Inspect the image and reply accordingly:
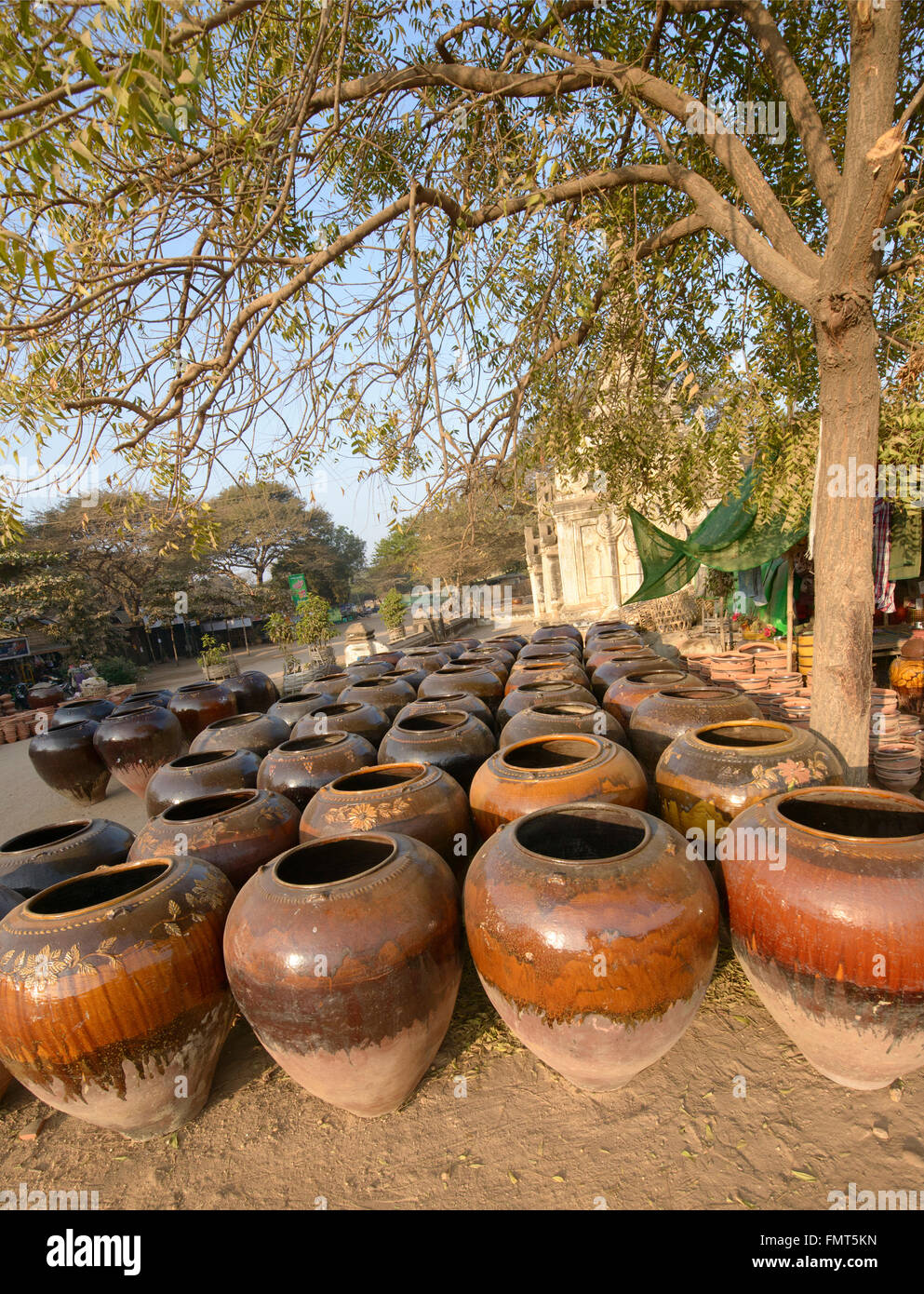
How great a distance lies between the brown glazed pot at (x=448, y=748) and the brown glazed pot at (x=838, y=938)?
208cm

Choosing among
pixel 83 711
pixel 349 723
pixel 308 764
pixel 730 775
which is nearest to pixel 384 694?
pixel 349 723

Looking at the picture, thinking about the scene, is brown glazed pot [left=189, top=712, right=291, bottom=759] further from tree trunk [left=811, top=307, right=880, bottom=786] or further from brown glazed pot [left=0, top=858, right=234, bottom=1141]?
tree trunk [left=811, top=307, right=880, bottom=786]

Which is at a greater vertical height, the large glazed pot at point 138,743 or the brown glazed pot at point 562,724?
the brown glazed pot at point 562,724

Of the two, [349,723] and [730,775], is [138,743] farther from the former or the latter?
[730,775]

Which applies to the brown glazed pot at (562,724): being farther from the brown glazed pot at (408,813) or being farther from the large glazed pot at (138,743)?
the large glazed pot at (138,743)

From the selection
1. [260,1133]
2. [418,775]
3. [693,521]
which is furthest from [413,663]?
[693,521]

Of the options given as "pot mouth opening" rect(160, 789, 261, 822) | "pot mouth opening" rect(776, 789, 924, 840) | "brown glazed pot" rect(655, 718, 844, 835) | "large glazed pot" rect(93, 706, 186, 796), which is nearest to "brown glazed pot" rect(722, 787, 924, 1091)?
"pot mouth opening" rect(776, 789, 924, 840)

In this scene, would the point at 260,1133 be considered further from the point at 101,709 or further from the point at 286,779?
the point at 101,709

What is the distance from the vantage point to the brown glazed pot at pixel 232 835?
11.6 feet

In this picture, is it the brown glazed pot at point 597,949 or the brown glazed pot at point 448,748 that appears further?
the brown glazed pot at point 448,748

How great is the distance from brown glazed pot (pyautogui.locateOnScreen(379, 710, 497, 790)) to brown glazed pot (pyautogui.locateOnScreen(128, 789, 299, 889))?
3.17 feet

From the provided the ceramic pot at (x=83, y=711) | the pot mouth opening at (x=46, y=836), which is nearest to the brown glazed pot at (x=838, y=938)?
the pot mouth opening at (x=46, y=836)

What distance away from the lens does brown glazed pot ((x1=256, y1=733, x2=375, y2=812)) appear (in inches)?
177
